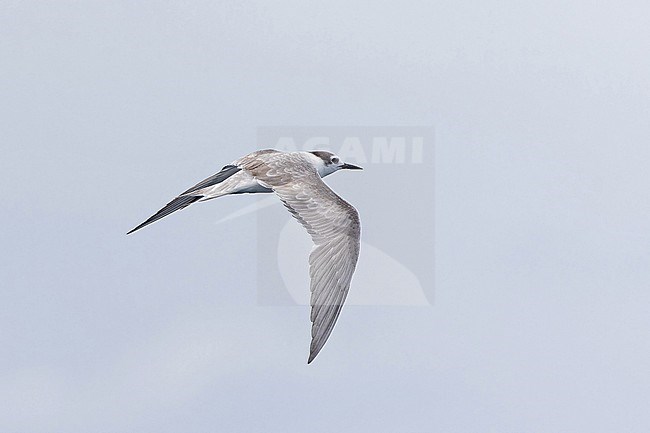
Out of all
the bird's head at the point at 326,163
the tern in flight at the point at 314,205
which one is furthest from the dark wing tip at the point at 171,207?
the bird's head at the point at 326,163

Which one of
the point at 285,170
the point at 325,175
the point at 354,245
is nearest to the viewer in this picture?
the point at 354,245

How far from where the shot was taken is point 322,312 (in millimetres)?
16688

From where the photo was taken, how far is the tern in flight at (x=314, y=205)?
663 inches

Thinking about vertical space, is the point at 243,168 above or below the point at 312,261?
above

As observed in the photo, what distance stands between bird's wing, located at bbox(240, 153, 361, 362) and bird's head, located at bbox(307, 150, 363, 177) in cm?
138

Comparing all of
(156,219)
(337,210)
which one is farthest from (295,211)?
(156,219)

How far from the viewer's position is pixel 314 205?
18250 mm

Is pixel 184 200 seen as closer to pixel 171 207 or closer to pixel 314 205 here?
pixel 171 207

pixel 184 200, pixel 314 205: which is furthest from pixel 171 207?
pixel 314 205

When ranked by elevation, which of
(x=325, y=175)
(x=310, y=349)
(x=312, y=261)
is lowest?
(x=310, y=349)

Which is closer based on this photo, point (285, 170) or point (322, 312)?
point (322, 312)

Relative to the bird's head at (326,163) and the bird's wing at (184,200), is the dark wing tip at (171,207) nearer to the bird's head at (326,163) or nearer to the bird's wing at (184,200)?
the bird's wing at (184,200)

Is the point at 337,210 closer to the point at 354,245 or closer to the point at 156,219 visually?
the point at 354,245

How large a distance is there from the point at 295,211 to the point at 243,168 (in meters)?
2.67
